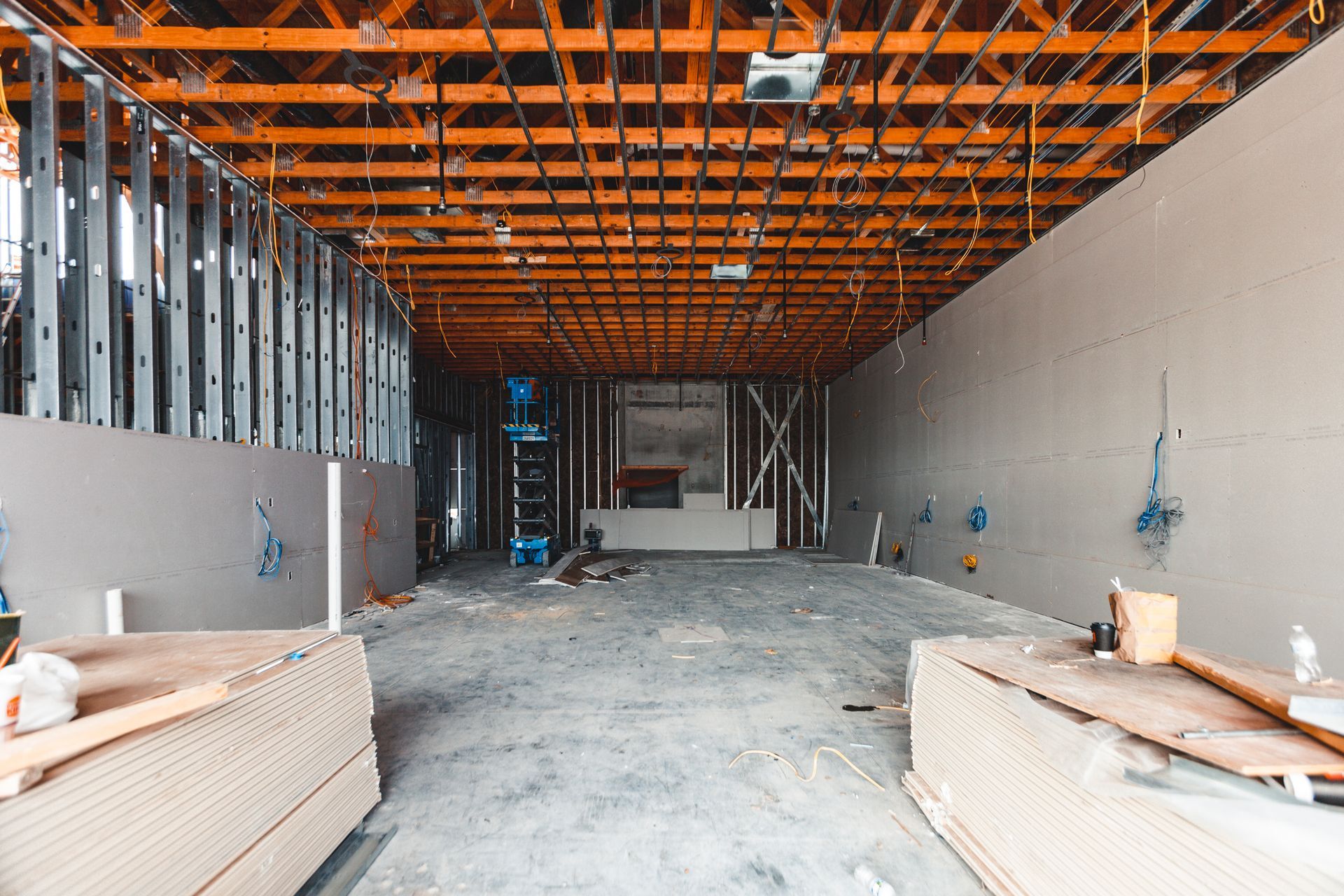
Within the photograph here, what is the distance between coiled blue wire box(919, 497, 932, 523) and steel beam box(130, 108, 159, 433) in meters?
8.44

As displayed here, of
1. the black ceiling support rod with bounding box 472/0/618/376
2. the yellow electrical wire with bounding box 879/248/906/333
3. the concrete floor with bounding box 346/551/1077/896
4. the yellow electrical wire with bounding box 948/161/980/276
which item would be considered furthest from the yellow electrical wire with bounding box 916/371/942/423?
the black ceiling support rod with bounding box 472/0/618/376

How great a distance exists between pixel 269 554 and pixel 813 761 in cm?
456

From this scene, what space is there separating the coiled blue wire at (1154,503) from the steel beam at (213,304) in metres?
7.13

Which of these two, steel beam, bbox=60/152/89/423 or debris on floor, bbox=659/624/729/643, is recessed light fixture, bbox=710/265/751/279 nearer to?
debris on floor, bbox=659/624/729/643

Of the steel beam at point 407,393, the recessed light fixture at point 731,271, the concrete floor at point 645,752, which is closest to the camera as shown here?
the concrete floor at point 645,752

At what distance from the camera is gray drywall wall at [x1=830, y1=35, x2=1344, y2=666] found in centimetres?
324

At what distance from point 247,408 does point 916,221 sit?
20.7ft

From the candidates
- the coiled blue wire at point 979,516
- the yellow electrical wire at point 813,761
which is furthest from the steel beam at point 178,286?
the coiled blue wire at point 979,516

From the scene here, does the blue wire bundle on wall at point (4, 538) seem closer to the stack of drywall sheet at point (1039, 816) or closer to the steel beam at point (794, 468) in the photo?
the stack of drywall sheet at point (1039, 816)

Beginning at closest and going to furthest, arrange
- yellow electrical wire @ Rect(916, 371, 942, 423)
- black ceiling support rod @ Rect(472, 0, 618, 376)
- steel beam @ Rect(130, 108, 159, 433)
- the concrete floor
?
1. the concrete floor
2. black ceiling support rod @ Rect(472, 0, 618, 376)
3. steel beam @ Rect(130, 108, 159, 433)
4. yellow electrical wire @ Rect(916, 371, 942, 423)

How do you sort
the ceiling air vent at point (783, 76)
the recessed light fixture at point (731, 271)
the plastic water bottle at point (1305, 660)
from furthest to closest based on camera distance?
the recessed light fixture at point (731, 271) → the ceiling air vent at point (783, 76) → the plastic water bottle at point (1305, 660)

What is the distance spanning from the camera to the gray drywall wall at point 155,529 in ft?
9.89

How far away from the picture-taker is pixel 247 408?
4836 millimetres

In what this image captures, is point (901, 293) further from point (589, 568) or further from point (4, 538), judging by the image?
point (4, 538)
